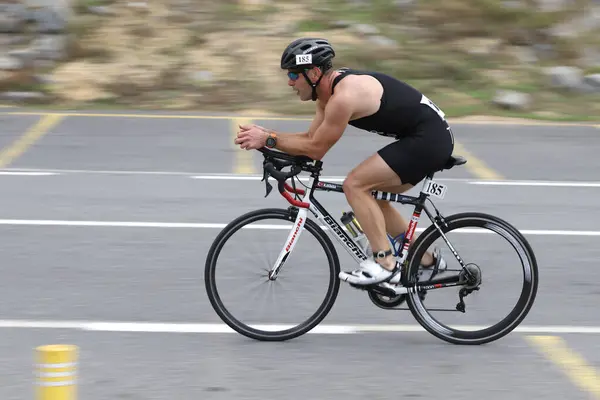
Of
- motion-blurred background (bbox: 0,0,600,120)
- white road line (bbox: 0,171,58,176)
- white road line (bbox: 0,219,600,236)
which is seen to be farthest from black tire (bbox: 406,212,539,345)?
motion-blurred background (bbox: 0,0,600,120)

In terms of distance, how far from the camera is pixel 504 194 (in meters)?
10.4

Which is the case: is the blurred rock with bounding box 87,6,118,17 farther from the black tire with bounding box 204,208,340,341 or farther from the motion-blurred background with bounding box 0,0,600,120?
the black tire with bounding box 204,208,340,341

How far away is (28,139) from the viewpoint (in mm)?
12953

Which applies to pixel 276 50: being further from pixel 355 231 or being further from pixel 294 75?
pixel 294 75

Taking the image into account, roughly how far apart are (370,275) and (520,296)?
91 cm

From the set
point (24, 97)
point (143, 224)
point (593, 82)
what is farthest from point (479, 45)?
point (143, 224)

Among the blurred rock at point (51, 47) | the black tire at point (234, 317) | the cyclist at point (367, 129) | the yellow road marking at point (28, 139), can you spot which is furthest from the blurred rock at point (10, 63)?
the cyclist at point (367, 129)

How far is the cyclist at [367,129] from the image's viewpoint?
558 centimetres

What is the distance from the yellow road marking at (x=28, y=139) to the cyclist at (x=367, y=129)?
6546 millimetres

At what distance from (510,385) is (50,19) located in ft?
45.2

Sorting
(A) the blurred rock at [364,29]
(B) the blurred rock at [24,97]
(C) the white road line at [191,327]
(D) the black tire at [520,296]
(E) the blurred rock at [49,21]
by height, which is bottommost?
(B) the blurred rock at [24,97]

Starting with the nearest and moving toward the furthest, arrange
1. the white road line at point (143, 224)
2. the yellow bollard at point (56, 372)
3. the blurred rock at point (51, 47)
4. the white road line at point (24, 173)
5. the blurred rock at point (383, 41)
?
the yellow bollard at point (56, 372), the white road line at point (143, 224), the white road line at point (24, 173), the blurred rock at point (51, 47), the blurred rock at point (383, 41)

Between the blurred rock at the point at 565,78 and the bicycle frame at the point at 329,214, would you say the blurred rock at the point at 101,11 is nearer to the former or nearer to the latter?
the blurred rock at the point at 565,78

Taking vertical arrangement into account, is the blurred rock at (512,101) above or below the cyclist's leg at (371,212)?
below
